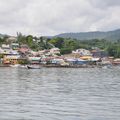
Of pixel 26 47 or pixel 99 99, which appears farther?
pixel 26 47

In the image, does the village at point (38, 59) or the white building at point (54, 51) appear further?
the white building at point (54, 51)

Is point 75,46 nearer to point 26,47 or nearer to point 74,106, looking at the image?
point 26,47

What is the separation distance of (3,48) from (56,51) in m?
19.6

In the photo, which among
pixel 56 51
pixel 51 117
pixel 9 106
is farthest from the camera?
pixel 56 51

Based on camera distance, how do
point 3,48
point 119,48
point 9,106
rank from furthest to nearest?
point 119,48 → point 3,48 → point 9,106

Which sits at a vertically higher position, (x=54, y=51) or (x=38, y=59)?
(x=54, y=51)

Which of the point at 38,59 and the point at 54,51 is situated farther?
the point at 54,51

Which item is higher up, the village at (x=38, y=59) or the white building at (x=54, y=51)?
the white building at (x=54, y=51)

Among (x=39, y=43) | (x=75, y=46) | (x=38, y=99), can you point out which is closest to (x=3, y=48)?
(x=39, y=43)

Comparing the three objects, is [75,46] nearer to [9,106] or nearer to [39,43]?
[39,43]

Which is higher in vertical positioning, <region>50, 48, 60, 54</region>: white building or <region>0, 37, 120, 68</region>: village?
<region>50, 48, 60, 54</region>: white building

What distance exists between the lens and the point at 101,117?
1973 centimetres

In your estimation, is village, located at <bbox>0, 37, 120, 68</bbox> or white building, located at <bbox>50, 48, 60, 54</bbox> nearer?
village, located at <bbox>0, 37, 120, 68</bbox>

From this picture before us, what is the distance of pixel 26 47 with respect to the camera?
504 ft
